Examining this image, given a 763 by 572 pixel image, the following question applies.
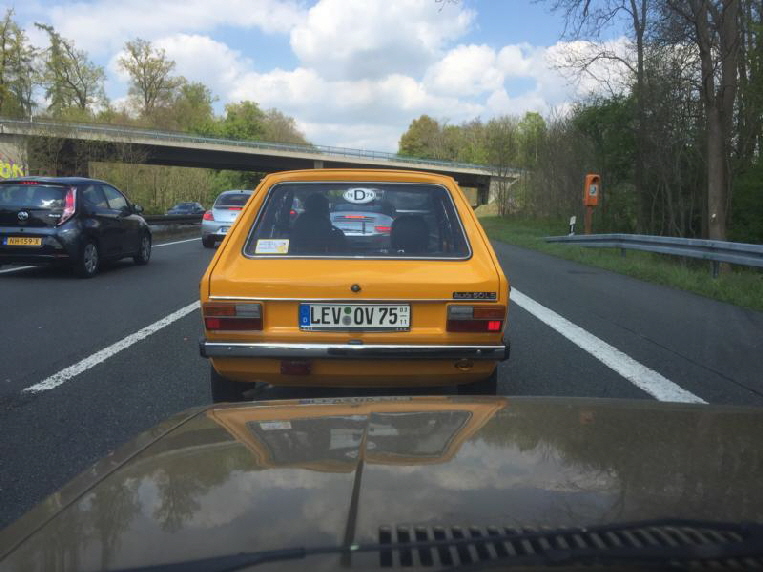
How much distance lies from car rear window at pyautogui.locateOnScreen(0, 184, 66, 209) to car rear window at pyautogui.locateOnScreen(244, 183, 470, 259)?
26.5ft

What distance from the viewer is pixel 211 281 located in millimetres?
3912

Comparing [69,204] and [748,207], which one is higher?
[748,207]

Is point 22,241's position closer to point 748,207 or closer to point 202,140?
point 748,207

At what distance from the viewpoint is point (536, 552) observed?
4.49ft

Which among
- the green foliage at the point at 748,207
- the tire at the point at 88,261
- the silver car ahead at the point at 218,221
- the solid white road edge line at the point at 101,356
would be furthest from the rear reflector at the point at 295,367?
the green foliage at the point at 748,207

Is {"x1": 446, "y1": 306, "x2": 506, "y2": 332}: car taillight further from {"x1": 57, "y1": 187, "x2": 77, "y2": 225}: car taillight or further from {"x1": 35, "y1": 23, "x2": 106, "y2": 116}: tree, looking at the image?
{"x1": 35, "y1": 23, "x2": 106, "y2": 116}: tree

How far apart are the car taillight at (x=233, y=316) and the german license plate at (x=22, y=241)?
837 cm

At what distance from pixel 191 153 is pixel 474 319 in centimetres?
5338

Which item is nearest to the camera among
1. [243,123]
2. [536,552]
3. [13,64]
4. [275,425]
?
[536,552]

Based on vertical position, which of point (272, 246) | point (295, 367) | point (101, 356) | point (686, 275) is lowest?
point (101, 356)

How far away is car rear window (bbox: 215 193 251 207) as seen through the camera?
19.9 m

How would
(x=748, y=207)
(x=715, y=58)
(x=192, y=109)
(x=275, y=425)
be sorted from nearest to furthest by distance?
(x=275, y=425)
(x=715, y=58)
(x=748, y=207)
(x=192, y=109)

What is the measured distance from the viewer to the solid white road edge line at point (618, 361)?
4.86 m

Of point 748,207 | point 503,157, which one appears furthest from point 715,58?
point 503,157
